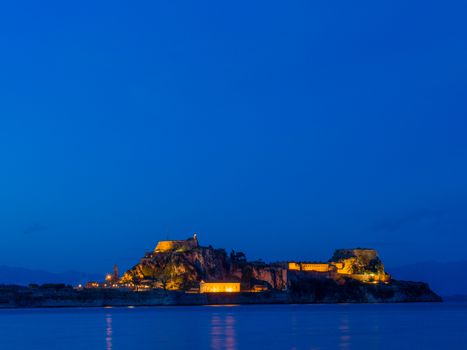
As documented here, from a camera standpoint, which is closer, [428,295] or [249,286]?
[249,286]

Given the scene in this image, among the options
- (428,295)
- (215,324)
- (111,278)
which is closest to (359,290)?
(428,295)

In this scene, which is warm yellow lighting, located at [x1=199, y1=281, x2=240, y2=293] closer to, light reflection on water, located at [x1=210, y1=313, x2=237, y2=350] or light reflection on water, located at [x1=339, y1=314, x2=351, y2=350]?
light reflection on water, located at [x1=210, y1=313, x2=237, y2=350]

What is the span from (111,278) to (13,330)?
94.3 m

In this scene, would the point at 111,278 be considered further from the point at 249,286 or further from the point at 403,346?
the point at 403,346

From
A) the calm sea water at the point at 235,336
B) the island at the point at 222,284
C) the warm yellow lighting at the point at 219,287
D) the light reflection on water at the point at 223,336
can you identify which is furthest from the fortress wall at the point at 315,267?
the light reflection on water at the point at 223,336

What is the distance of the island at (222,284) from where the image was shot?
140 meters

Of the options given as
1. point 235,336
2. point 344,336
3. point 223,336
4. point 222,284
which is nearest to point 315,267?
point 222,284

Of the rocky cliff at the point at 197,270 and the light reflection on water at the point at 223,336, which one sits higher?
the rocky cliff at the point at 197,270

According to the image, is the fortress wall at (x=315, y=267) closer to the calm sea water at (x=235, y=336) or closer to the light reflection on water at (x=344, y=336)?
the calm sea water at (x=235, y=336)

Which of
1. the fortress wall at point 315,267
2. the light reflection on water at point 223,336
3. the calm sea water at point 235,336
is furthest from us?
the fortress wall at point 315,267

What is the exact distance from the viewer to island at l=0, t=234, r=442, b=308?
140125 mm

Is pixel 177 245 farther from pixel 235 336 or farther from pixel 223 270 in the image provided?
pixel 235 336

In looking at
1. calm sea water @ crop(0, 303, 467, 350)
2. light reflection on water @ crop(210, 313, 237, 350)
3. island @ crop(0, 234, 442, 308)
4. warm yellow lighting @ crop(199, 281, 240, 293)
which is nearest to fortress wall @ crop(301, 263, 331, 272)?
island @ crop(0, 234, 442, 308)

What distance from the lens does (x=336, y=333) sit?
6372cm
